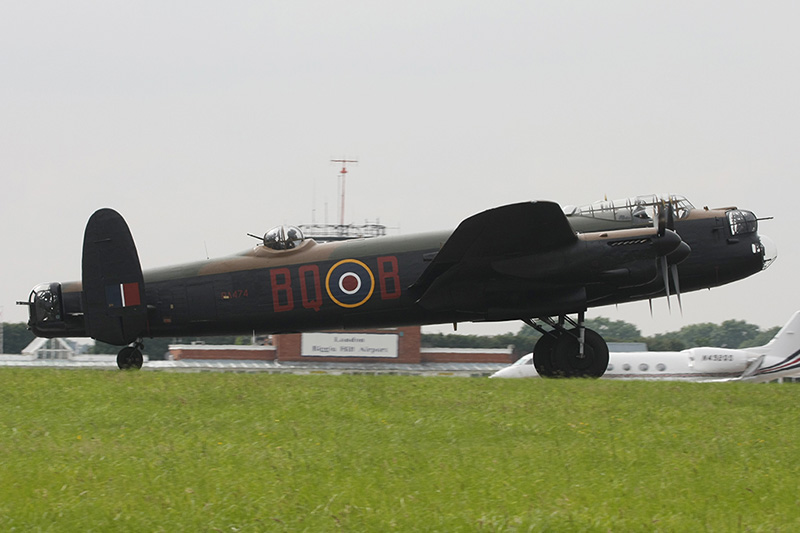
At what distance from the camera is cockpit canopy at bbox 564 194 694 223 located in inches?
702

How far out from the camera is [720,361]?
3906 centimetres

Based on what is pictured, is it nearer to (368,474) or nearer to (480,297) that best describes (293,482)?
(368,474)

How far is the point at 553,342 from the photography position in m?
17.8

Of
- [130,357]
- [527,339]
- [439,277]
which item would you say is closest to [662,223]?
[439,277]

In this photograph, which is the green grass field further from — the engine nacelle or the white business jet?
the engine nacelle

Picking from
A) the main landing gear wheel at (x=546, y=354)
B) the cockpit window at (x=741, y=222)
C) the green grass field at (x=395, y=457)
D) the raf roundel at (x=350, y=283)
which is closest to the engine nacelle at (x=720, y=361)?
the cockpit window at (x=741, y=222)

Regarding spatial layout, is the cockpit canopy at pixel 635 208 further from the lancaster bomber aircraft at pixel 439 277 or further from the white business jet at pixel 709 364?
the white business jet at pixel 709 364

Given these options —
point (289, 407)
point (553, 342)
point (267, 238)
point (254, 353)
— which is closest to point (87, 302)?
point (267, 238)

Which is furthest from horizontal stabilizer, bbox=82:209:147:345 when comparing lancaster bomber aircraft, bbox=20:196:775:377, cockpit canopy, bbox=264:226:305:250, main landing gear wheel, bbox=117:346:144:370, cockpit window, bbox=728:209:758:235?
cockpit window, bbox=728:209:758:235

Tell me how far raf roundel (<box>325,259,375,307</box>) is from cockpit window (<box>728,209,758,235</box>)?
25.7 feet

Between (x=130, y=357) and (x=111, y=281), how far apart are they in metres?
1.97

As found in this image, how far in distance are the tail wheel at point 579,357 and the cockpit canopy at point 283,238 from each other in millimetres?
6378

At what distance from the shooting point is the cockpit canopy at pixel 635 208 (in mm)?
17828

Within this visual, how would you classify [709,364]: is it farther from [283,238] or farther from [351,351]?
[351,351]
